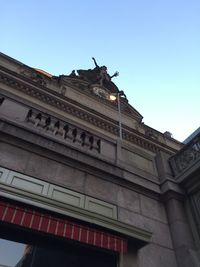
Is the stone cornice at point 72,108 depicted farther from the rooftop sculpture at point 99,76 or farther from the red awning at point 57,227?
the red awning at point 57,227

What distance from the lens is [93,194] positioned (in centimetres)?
606

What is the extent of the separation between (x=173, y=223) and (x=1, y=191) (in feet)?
13.3

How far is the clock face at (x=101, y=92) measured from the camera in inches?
883

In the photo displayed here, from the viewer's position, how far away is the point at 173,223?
639 cm

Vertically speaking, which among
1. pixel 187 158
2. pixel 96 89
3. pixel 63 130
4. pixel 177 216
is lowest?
pixel 177 216

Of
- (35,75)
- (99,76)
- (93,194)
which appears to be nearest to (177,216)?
(93,194)

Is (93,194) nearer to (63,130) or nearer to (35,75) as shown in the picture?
(63,130)

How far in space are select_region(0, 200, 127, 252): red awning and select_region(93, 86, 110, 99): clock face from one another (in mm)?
17795

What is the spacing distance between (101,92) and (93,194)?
17442 mm

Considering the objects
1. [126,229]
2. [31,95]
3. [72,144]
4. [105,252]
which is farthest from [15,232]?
[31,95]

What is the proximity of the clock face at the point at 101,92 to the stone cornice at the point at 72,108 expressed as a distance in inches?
185

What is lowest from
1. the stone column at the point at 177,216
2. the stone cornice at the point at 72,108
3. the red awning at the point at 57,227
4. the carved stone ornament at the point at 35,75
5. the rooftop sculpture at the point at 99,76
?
the red awning at the point at 57,227

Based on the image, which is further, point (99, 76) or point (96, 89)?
point (99, 76)

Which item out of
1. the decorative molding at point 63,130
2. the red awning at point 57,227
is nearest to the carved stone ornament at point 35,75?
the decorative molding at point 63,130
